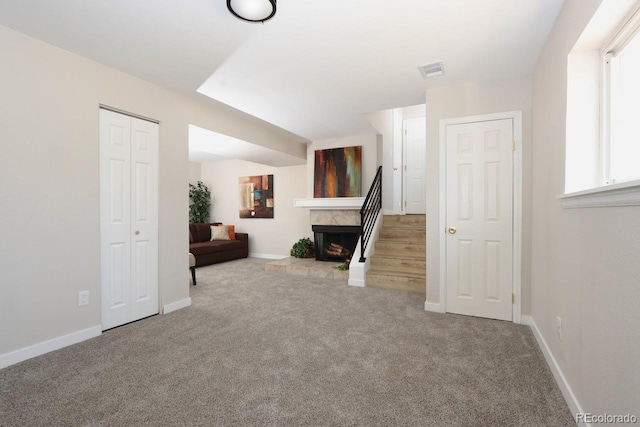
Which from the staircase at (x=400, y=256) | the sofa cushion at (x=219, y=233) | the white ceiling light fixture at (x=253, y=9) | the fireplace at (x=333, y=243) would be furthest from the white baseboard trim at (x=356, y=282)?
the sofa cushion at (x=219, y=233)

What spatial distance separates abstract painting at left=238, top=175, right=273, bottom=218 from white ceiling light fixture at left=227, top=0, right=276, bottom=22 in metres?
5.13

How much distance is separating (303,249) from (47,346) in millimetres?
4231

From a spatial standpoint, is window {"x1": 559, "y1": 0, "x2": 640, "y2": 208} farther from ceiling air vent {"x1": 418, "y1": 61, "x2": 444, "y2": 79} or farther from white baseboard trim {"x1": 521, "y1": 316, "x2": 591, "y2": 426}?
ceiling air vent {"x1": 418, "y1": 61, "x2": 444, "y2": 79}

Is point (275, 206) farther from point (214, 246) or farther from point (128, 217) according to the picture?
point (128, 217)

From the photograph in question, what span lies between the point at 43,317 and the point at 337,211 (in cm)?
430

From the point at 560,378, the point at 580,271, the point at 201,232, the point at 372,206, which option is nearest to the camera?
the point at 580,271

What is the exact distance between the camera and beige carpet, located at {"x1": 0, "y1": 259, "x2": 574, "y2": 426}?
5.20 ft

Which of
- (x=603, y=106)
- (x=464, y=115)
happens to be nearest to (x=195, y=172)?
(x=464, y=115)

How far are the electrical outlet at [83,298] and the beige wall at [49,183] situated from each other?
32 mm

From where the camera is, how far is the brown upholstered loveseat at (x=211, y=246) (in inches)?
229

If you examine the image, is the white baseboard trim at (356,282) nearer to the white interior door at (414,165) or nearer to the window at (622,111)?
the white interior door at (414,165)

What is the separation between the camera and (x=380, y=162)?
5535mm

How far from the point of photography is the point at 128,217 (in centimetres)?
296

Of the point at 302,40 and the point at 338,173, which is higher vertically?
the point at 302,40
